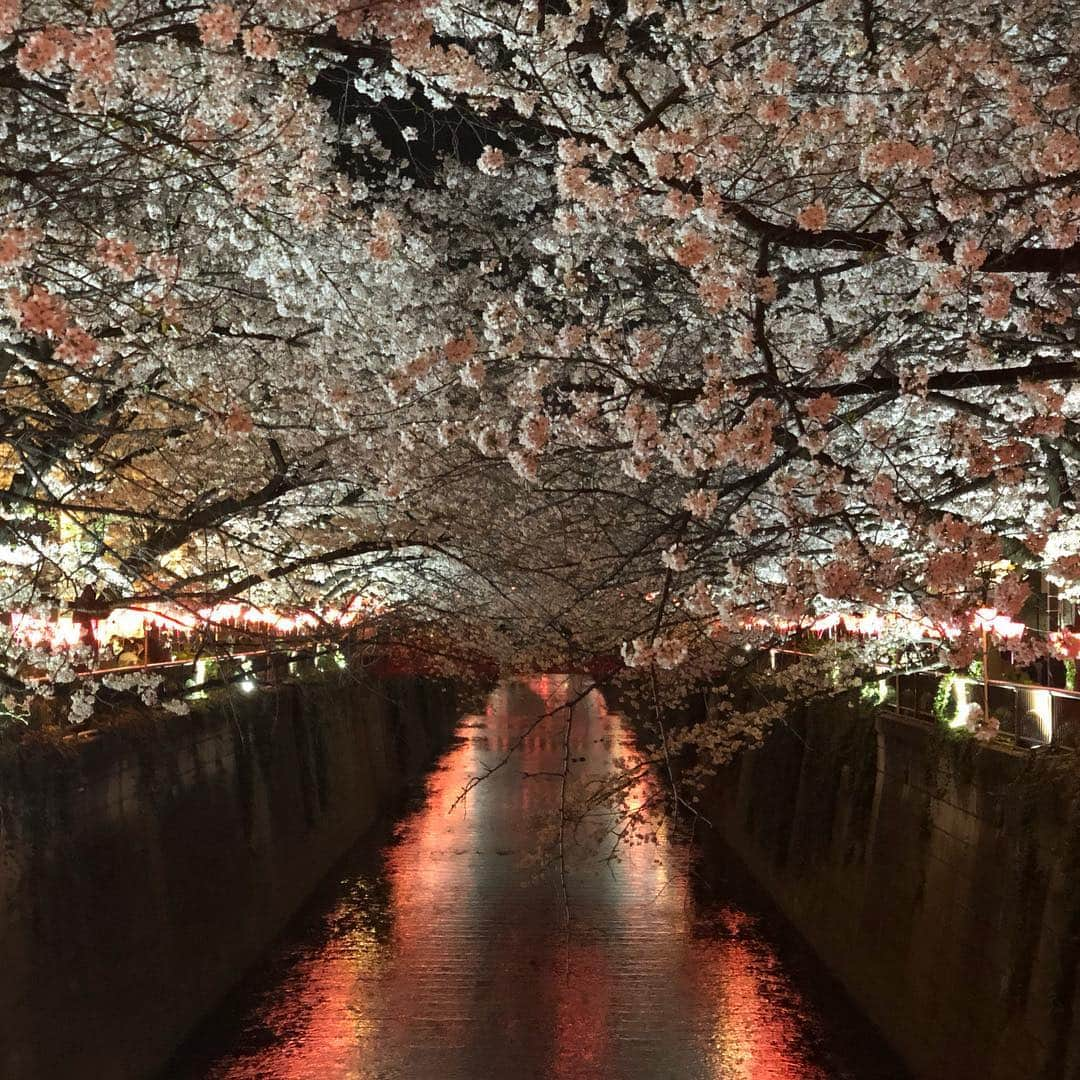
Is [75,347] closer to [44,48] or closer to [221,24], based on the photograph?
[44,48]

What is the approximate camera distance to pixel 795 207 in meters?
8.70

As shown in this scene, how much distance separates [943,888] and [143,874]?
8296mm

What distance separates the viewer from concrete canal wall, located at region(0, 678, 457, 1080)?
35.4 feet

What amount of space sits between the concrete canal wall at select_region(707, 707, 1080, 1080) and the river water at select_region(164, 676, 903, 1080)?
2.28ft

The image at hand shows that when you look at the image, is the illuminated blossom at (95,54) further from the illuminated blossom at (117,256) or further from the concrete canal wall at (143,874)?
the concrete canal wall at (143,874)

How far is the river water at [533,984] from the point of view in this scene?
12883 millimetres

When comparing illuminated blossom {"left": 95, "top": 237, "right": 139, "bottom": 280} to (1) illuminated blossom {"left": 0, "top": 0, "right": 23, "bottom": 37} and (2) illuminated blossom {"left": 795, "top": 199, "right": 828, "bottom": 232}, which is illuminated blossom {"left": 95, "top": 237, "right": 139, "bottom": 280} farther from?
(2) illuminated blossom {"left": 795, "top": 199, "right": 828, "bottom": 232}

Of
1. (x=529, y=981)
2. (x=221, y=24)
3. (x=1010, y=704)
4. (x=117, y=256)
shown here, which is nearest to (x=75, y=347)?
(x=117, y=256)

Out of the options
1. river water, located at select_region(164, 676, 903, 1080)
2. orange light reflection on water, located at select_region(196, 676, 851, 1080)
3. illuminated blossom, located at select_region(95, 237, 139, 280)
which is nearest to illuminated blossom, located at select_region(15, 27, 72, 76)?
illuminated blossom, located at select_region(95, 237, 139, 280)

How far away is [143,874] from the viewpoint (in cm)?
1395

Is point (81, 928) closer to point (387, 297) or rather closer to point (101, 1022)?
point (101, 1022)

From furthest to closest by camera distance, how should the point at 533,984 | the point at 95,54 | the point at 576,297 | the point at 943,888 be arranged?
1. the point at 533,984
2. the point at 943,888
3. the point at 576,297
4. the point at 95,54

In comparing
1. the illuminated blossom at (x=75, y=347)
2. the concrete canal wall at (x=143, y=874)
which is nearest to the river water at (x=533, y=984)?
the concrete canal wall at (x=143, y=874)

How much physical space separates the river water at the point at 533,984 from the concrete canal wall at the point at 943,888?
69 centimetres
